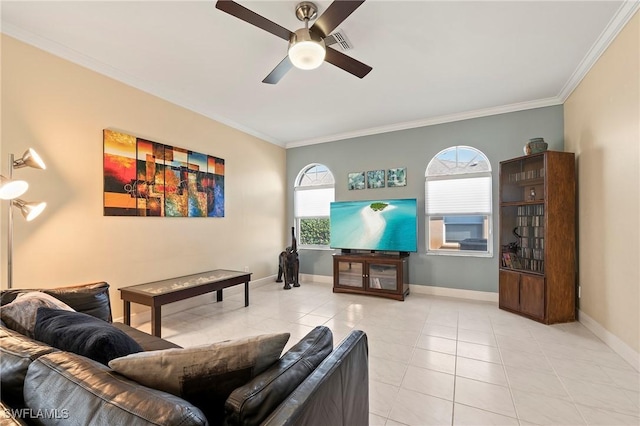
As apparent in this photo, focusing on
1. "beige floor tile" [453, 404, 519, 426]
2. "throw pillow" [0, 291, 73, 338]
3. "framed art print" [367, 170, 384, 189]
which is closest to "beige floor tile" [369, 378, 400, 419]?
"beige floor tile" [453, 404, 519, 426]

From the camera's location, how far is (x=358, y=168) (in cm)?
531

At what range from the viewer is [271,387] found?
2.98 ft

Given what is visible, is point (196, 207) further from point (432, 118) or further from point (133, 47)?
point (432, 118)

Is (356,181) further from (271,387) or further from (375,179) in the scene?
(271,387)

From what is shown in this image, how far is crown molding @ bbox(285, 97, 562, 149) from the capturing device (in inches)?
156

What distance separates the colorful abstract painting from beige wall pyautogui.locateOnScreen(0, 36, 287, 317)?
9cm

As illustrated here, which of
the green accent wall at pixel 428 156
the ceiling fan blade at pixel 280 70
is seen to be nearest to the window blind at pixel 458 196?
the green accent wall at pixel 428 156

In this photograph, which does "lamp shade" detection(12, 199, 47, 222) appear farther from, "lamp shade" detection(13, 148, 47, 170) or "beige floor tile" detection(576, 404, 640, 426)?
"beige floor tile" detection(576, 404, 640, 426)

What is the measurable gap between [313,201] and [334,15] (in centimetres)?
409

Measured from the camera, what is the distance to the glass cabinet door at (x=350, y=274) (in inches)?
187

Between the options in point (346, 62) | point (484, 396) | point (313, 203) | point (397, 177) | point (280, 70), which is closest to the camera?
point (484, 396)

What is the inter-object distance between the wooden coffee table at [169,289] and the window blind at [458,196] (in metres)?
3.18

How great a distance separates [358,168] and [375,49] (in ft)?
8.64

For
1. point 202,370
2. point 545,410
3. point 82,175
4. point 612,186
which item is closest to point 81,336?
point 202,370
